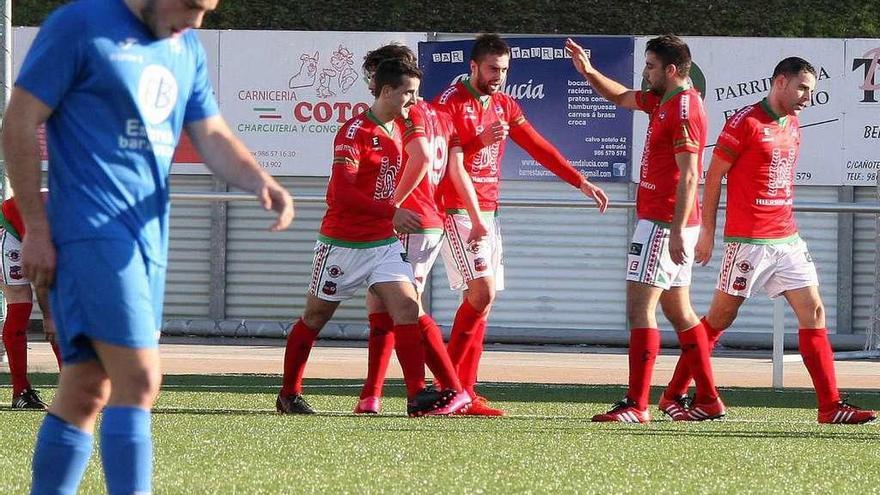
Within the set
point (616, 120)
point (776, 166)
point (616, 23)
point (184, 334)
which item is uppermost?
point (616, 23)

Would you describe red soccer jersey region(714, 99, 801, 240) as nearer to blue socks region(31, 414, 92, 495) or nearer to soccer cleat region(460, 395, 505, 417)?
soccer cleat region(460, 395, 505, 417)

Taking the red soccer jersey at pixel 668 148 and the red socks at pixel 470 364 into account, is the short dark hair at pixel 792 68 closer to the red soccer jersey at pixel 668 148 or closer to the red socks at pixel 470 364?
the red soccer jersey at pixel 668 148

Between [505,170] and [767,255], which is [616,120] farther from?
[767,255]

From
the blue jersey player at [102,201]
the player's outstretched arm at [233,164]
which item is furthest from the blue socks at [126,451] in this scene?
the player's outstretched arm at [233,164]

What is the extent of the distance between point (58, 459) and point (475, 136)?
511cm

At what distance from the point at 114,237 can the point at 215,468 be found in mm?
2145

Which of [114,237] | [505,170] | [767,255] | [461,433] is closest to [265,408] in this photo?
[461,433]

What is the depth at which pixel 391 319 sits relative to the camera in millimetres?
8938

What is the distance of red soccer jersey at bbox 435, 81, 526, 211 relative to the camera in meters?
9.09

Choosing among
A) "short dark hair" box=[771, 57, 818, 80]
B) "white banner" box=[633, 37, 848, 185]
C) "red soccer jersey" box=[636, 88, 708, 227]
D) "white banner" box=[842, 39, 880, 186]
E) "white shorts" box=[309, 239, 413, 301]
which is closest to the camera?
"red soccer jersey" box=[636, 88, 708, 227]

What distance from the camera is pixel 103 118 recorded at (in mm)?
4129

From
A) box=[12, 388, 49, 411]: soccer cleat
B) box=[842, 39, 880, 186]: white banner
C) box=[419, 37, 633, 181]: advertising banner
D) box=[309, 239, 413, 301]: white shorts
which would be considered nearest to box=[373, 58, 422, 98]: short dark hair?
box=[309, 239, 413, 301]: white shorts

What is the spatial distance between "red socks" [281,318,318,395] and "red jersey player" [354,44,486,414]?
373 millimetres

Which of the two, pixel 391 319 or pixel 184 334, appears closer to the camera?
pixel 391 319
